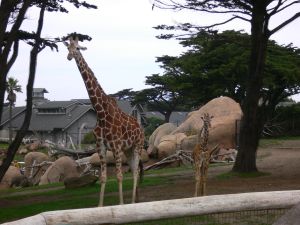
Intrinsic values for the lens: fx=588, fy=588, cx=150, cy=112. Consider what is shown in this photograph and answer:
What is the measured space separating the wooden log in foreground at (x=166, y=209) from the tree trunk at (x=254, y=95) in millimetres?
11646

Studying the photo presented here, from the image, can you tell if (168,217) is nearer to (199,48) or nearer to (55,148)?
(55,148)

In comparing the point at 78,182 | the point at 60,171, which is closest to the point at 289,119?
the point at 60,171

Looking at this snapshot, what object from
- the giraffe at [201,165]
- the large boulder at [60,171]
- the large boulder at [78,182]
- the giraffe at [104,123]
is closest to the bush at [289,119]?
the large boulder at [60,171]

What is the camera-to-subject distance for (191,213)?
6.12 metres

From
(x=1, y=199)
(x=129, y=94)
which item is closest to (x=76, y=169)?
(x=1, y=199)

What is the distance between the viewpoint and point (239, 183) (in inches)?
627

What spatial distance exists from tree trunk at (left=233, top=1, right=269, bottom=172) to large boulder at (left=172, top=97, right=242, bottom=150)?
30.6 feet

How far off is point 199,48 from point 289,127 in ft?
27.8

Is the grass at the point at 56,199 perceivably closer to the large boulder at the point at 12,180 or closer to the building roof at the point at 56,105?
the large boulder at the point at 12,180

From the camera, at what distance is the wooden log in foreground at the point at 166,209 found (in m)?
5.52

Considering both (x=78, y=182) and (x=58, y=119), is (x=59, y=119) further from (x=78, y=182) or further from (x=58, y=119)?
(x=78, y=182)

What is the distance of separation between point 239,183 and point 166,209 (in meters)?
10.2

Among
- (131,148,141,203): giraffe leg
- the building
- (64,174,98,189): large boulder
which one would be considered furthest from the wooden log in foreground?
the building

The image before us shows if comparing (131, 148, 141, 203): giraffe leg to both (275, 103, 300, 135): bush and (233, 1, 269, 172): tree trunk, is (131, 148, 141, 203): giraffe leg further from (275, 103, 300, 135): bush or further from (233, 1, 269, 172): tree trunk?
(275, 103, 300, 135): bush
